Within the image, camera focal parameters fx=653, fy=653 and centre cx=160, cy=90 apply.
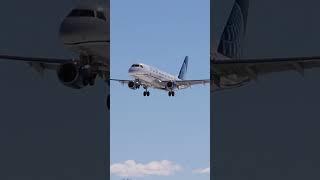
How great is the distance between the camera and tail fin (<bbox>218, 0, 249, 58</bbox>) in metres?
9.72

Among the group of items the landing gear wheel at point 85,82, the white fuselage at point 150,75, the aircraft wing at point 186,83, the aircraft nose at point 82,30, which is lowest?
the landing gear wheel at point 85,82

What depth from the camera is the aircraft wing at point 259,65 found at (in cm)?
945

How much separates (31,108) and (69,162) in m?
1.00

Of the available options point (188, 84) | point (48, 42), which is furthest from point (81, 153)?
point (188, 84)

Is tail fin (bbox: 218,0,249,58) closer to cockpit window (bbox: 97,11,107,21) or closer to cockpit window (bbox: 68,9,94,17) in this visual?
cockpit window (bbox: 97,11,107,21)

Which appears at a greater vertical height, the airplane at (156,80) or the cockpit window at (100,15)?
the cockpit window at (100,15)

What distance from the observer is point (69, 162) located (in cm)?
984

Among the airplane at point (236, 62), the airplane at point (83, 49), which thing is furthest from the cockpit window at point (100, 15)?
the airplane at point (236, 62)

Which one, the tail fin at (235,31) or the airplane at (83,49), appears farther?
the airplane at (83,49)

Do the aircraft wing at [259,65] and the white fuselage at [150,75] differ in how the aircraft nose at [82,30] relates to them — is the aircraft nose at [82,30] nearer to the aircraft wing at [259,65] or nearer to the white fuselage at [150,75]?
the aircraft wing at [259,65]

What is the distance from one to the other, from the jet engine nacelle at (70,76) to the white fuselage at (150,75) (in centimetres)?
648

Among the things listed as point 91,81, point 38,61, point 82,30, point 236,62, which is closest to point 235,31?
point 236,62

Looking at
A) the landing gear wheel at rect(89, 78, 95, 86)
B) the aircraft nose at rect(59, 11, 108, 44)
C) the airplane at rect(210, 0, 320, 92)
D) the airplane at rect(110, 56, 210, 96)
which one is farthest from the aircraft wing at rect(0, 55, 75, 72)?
the airplane at rect(110, 56, 210, 96)

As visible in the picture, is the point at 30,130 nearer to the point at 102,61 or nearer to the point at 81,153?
the point at 81,153
